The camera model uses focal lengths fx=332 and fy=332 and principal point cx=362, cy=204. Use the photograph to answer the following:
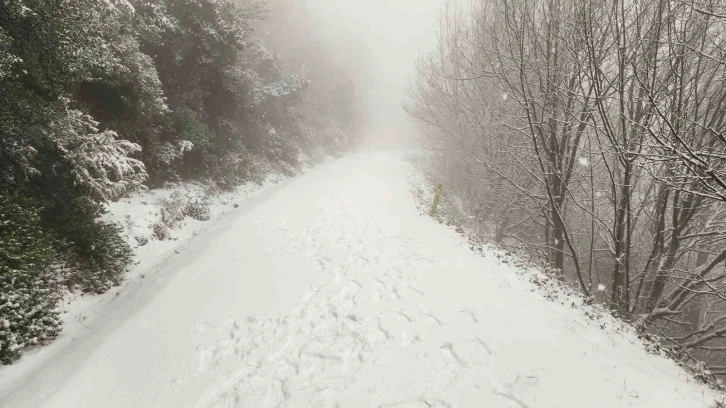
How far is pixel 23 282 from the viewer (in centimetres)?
489

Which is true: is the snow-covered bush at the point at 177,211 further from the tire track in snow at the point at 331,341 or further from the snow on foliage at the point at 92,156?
the tire track in snow at the point at 331,341

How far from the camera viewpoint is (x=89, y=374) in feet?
14.4

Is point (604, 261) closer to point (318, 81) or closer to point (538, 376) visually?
point (538, 376)

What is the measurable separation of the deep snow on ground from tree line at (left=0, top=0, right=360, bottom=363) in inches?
38.9

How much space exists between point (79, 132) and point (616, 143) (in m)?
9.66

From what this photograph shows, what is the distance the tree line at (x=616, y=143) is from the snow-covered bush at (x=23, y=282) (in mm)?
Answer: 7644

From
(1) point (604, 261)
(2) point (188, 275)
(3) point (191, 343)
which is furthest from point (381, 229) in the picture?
(1) point (604, 261)

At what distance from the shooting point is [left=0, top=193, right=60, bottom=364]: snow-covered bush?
4527 millimetres

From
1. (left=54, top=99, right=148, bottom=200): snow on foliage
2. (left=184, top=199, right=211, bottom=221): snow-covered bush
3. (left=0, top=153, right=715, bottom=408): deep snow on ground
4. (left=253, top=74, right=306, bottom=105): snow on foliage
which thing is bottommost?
(left=0, top=153, right=715, bottom=408): deep snow on ground

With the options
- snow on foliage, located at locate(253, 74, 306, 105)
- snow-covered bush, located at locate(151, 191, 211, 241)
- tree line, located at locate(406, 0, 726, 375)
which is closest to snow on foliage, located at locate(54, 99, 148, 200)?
snow-covered bush, located at locate(151, 191, 211, 241)

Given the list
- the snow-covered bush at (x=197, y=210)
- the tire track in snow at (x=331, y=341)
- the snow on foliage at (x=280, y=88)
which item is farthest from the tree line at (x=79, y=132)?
the snow on foliage at (x=280, y=88)

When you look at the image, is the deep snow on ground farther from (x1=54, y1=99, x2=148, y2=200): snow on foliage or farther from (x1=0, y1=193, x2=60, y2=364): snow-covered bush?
(x1=54, y1=99, x2=148, y2=200): snow on foliage

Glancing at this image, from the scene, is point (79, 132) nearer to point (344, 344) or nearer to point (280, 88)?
point (344, 344)

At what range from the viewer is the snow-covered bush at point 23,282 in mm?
4527
